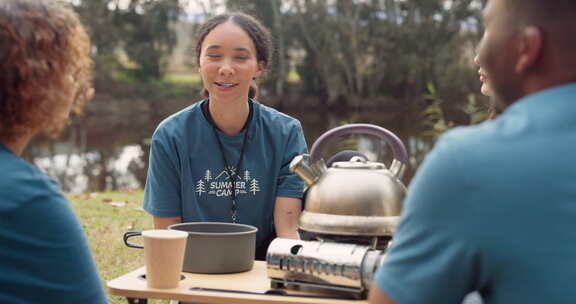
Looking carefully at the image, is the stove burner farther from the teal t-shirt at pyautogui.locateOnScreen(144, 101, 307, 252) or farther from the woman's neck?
the woman's neck

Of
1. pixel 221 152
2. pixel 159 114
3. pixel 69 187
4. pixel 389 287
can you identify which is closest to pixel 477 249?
pixel 389 287

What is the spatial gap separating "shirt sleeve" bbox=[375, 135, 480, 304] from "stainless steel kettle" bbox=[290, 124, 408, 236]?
0.66 metres

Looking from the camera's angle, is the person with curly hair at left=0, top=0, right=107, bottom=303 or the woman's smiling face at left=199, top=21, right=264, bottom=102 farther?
the woman's smiling face at left=199, top=21, right=264, bottom=102

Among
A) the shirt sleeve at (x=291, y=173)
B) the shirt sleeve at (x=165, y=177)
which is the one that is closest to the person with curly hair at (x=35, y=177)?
the shirt sleeve at (x=165, y=177)

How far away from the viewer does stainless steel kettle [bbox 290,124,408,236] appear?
1897mm

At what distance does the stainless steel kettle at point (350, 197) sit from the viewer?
190 cm

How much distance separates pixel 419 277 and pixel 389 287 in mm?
71

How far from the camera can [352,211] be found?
6.23ft

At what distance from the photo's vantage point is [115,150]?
16.3m

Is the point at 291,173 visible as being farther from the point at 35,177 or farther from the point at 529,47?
the point at 529,47

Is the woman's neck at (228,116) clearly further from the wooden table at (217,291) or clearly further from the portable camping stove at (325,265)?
the portable camping stove at (325,265)

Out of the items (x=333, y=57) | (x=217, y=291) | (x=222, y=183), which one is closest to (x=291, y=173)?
(x=222, y=183)

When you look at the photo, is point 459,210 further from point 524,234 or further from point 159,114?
point 159,114

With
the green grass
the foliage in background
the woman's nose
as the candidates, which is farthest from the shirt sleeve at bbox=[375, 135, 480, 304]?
the foliage in background
